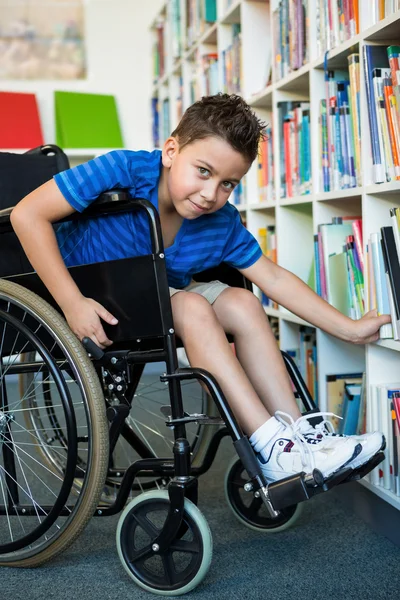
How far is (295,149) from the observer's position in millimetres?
2053

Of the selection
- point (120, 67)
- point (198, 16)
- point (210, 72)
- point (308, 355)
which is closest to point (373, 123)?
point (308, 355)

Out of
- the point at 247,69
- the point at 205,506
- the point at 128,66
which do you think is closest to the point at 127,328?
the point at 205,506

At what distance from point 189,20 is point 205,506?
2.33 m

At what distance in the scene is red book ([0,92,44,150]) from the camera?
3670 millimetres

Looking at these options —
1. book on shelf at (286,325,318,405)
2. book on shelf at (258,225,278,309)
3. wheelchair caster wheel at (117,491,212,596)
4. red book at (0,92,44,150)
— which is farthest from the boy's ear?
red book at (0,92,44,150)

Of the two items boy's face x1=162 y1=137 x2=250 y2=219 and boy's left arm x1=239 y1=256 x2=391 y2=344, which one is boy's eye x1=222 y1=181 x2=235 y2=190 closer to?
boy's face x1=162 y1=137 x2=250 y2=219

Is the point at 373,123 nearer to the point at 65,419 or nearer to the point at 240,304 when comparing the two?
the point at 240,304

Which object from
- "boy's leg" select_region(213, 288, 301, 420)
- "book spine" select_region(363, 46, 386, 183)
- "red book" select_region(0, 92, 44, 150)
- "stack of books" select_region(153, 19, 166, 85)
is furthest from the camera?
"stack of books" select_region(153, 19, 166, 85)

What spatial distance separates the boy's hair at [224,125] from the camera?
128 centimetres

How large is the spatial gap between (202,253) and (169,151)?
8.5 inches

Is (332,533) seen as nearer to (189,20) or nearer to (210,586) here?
(210,586)

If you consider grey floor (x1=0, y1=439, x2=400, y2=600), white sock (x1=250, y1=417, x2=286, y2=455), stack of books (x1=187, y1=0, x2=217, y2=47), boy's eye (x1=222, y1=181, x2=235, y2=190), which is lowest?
grey floor (x1=0, y1=439, x2=400, y2=600)

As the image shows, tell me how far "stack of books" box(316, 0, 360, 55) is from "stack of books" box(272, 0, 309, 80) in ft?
0.26

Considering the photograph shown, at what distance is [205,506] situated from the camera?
1.69 m
